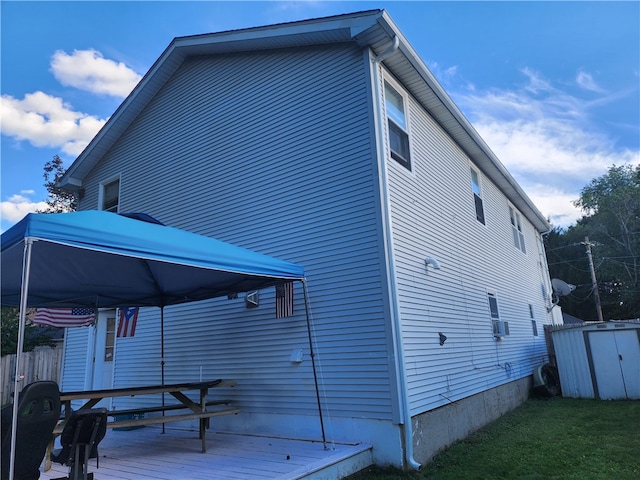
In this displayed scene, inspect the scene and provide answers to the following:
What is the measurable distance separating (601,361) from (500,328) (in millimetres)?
3246

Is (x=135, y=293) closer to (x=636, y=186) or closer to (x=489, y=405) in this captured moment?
(x=489, y=405)

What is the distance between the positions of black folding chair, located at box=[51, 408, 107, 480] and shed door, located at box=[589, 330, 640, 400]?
11.4 metres

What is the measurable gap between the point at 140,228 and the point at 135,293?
302 centimetres

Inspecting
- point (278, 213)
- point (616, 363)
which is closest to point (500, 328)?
point (616, 363)

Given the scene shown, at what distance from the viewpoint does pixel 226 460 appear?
476 cm

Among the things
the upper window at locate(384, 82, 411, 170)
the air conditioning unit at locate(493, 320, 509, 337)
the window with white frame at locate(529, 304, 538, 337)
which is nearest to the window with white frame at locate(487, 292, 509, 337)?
the air conditioning unit at locate(493, 320, 509, 337)

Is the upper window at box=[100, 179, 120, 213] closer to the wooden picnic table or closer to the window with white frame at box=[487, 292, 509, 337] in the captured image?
the wooden picnic table

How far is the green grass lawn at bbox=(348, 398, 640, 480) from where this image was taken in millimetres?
4852

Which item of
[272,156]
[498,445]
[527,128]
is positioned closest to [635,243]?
[527,128]

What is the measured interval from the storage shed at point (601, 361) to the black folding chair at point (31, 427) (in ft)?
38.4

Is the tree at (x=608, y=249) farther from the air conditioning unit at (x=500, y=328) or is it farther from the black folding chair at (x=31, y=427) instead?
the black folding chair at (x=31, y=427)

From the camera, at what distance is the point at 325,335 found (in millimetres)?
5773

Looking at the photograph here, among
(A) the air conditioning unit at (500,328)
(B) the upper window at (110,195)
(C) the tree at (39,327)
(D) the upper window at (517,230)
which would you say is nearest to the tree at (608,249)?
(D) the upper window at (517,230)

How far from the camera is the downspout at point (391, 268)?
4.99m
